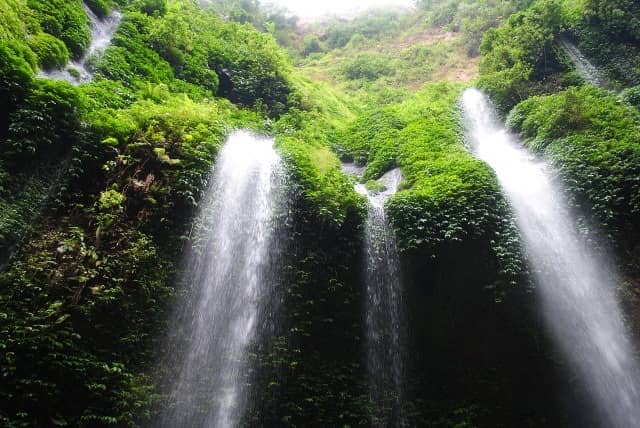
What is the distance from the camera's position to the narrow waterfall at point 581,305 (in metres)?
7.41

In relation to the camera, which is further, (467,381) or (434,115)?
(434,115)

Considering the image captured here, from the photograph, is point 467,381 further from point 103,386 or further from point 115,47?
point 115,47

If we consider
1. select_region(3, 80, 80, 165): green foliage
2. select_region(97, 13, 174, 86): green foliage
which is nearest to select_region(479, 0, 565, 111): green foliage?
select_region(97, 13, 174, 86): green foliage

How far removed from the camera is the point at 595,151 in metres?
9.70

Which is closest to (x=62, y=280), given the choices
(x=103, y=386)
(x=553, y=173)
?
(x=103, y=386)

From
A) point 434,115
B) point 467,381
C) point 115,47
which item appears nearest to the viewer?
point 467,381

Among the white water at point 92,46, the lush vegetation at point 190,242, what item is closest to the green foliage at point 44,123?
the lush vegetation at point 190,242

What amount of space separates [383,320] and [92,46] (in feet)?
36.4

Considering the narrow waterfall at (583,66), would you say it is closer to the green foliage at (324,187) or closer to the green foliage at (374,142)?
the green foliage at (374,142)

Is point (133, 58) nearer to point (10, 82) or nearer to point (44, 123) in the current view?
point (10, 82)

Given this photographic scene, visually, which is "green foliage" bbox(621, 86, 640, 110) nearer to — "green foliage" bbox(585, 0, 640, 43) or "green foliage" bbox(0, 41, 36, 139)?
"green foliage" bbox(585, 0, 640, 43)

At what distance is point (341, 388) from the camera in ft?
24.2

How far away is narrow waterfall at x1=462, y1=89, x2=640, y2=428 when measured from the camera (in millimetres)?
7414

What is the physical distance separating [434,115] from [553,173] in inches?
225
